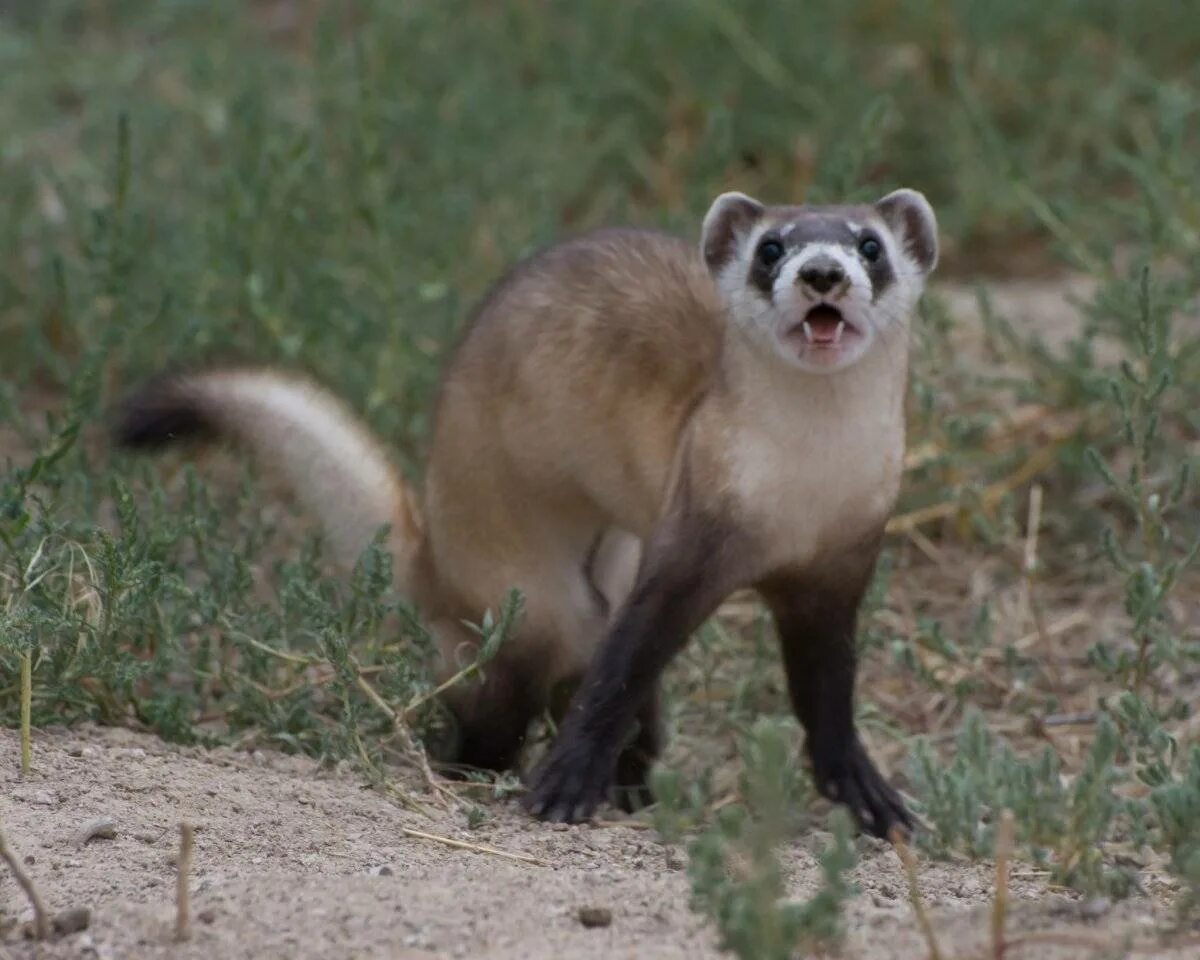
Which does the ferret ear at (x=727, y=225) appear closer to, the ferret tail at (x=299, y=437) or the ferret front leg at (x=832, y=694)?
the ferret front leg at (x=832, y=694)

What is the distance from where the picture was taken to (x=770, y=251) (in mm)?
3311

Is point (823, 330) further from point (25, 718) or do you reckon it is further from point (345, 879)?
point (25, 718)

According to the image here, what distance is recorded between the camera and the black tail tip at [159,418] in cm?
381

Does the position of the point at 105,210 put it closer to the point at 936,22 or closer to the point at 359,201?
the point at 359,201

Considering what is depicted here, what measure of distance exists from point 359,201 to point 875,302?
1973 mm

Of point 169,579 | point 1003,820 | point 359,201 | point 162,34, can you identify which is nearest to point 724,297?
point 169,579

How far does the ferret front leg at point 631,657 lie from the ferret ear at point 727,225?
44 cm

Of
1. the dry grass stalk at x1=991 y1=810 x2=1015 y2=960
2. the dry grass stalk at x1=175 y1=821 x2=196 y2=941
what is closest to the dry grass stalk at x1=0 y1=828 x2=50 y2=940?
the dry grass stalk at x1=175 y1=821 x2=196 y2=941

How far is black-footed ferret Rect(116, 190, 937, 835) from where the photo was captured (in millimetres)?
3316

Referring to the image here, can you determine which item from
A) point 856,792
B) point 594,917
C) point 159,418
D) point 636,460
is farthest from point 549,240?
point 594,917

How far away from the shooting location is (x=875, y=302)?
325 centimetres

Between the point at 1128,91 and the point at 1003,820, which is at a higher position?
the point at 1128,91

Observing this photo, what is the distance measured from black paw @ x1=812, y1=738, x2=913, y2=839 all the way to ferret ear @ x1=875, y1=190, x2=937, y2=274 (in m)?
0.83

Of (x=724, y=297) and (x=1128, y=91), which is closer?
(x=724, y=297)
